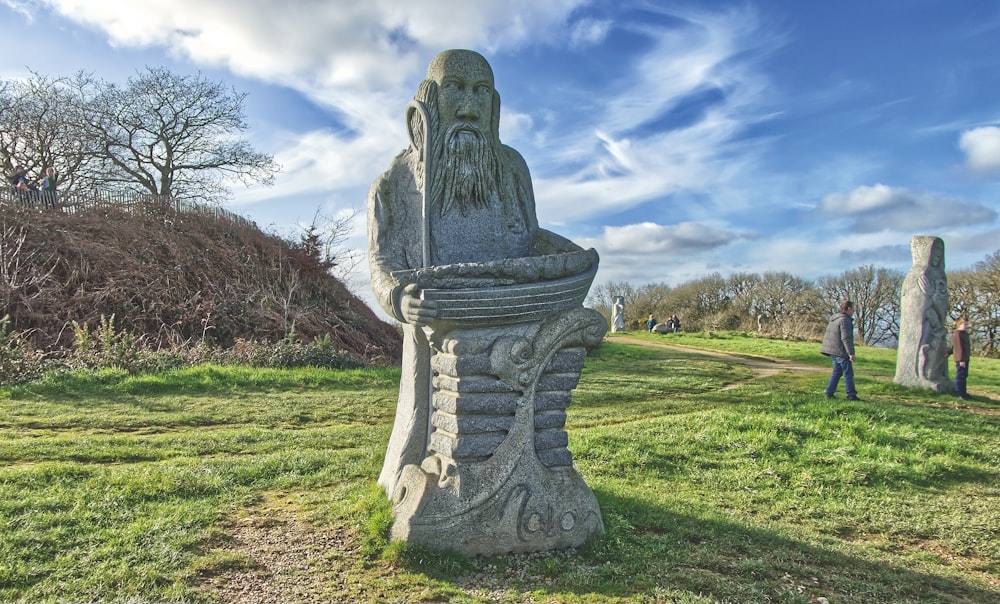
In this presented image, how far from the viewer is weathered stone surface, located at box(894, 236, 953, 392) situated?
12.5 metres

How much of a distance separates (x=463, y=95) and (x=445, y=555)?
9.81 feet

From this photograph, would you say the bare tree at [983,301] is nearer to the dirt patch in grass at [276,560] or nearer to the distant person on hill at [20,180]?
the dirt patch in grass at [276,560]

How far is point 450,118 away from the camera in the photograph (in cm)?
432

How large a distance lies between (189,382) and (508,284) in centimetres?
909

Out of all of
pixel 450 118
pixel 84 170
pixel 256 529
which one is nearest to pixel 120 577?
pixel 256 529

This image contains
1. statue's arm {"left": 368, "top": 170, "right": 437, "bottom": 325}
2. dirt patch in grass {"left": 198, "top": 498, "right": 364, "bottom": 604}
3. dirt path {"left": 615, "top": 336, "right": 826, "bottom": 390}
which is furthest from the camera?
dirt path {"left": 615, "top": 336, "right": 826, "bottom": 390}

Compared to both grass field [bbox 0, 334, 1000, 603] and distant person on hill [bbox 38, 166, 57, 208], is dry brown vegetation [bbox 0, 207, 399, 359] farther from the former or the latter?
grass field [bbox 0, 334, 1000, 603]

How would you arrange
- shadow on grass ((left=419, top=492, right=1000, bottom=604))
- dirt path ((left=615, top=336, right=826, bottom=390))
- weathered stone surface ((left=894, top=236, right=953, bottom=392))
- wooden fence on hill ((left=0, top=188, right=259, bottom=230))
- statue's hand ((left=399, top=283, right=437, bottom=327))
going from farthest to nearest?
wooden fence on hill ((left=0, top=188, right=259, bottom=230))
dirt path ((left=615, top=336, right=826, bottom=390))
weathered stone surface ((left=894, top=236, right=953, bottom=392))
statue's hand ((left=399, top=283, right=437, bottom=327))
shadow on grass ((left=419, top=492, right=1000, bottom=604))

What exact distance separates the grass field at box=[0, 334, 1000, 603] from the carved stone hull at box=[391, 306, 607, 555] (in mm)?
161

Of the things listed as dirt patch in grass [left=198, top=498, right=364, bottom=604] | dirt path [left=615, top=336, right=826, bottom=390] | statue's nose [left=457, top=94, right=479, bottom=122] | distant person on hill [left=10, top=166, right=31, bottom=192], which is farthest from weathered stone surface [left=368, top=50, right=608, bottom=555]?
distant person on hill [left=10, top=166, right=31, bottom=192]

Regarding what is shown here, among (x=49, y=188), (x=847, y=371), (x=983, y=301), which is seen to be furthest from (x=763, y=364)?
(x=49, y=188)

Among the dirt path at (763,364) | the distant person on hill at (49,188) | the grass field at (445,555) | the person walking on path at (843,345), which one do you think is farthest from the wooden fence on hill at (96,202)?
the person walking on path at (843,345)

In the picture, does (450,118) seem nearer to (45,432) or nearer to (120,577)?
(120,577)

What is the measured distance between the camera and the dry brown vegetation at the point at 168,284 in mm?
14891
